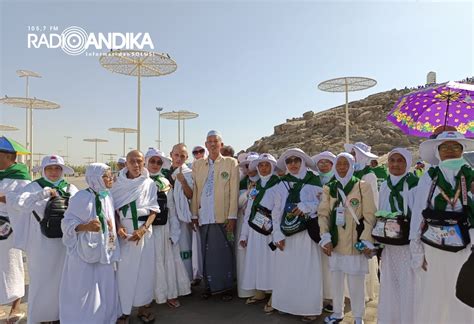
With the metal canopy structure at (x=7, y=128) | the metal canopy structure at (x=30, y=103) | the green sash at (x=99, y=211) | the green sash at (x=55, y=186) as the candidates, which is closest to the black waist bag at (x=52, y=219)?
the green sash at (x=55, y=186)

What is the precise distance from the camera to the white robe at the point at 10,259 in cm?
374

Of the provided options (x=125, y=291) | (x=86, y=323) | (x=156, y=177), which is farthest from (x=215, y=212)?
(x=86, y=323)

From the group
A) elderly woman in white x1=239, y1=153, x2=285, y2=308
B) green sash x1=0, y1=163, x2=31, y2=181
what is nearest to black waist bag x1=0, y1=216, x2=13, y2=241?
green sash x1=0, y1=163, x2=31, y2=181

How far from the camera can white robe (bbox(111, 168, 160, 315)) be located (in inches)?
143

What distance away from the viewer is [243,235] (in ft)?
14.9

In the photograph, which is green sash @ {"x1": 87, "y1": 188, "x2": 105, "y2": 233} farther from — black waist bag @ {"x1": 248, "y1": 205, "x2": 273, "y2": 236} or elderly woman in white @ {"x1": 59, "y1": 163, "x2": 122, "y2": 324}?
black waist bag @ {"x1": 248, "y1": 205, "x2": 273, "y2": 236}

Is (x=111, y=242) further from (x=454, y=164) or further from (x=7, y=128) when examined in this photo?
(x=7, y=128)

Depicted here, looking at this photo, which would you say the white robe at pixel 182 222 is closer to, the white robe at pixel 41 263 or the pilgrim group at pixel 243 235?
the pilgrim group at pixel 243 235

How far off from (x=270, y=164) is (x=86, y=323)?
105 inches

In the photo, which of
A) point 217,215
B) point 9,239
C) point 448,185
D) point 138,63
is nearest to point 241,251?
point 217,215

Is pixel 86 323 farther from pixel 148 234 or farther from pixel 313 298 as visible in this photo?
pixel 313 298

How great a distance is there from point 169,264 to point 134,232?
0.82m

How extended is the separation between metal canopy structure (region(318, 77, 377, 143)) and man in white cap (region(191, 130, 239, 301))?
11.4 m

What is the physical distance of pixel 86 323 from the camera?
129 inches
